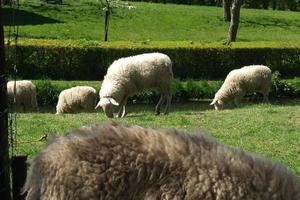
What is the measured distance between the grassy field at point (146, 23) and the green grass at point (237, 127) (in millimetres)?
16894

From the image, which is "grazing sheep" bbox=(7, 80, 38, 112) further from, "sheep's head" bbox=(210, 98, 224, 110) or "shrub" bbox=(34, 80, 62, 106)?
"sheep's head" bbox=(210, 98, 224, 110)

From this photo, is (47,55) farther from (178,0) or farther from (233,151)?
(178,0)

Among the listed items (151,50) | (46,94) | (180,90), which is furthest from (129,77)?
(151,50)

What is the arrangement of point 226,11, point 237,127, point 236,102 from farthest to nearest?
1. point 226,11
2. point 236,102
3. point 237,127

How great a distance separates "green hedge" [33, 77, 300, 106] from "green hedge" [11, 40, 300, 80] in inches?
49.3

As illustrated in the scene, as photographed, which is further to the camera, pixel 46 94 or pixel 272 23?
pixel 272 23

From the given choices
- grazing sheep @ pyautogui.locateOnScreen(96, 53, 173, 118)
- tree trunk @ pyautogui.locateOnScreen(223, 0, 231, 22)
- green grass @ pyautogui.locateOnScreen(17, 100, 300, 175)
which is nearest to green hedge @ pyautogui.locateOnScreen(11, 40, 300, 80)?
grazing sheep @ pyautogui.locateOnScreen(96, 53, 173, 118)

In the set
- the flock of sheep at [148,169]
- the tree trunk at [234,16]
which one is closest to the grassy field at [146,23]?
the tree trunk at [234,16]

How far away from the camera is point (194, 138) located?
2787 millimetres

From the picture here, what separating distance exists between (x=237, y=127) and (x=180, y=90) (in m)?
9.17

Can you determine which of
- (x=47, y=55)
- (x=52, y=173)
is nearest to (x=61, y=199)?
(x=52, y=173)

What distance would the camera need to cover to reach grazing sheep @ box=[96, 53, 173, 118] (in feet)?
48.5

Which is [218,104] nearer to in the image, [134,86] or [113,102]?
[134,86]

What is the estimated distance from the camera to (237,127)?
421 inches
